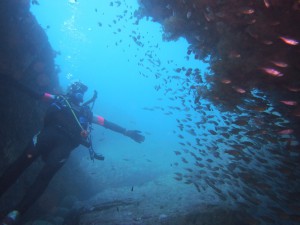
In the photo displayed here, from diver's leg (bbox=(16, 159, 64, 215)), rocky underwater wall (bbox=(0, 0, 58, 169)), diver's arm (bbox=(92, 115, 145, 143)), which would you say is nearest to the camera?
diver's leg (bbox=(16, 159, 64, 215))

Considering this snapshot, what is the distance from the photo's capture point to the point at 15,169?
249 inches

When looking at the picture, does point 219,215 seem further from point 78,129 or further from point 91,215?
point 78,129

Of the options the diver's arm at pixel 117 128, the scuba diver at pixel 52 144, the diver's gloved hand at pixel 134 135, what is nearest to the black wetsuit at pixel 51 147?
the scuba diver at pixel 52 144

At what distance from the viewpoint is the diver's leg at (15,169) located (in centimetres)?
612

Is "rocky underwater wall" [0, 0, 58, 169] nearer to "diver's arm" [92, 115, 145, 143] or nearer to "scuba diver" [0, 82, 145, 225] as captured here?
"scuba diver" [0, 82, 145, 225]

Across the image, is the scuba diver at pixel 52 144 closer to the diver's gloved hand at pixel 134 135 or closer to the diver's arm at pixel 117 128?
the diver's arm at pixel 117 128

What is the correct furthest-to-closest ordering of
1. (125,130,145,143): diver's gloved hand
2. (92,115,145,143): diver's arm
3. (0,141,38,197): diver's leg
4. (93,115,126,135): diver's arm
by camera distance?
(125,130,145,143): diver's gloved hand, (92,115,145,143): diver's arm, (93,115,126,135): diver's arm, (0,141,38,197): diver's leg

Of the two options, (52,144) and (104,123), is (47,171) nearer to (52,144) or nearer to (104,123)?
(52,144)

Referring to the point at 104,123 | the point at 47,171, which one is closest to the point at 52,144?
the point at 47,171

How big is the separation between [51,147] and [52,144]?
0.11m

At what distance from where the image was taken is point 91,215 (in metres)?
8.27

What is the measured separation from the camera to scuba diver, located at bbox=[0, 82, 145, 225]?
6.19m

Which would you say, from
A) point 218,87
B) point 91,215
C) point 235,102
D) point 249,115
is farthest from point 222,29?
point 91,215

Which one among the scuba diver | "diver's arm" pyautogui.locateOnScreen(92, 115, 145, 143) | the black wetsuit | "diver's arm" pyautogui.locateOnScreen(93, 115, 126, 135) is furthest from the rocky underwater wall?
"diver's arm" pyautogui.locateOnScreen(92, 115, 145, 143)
